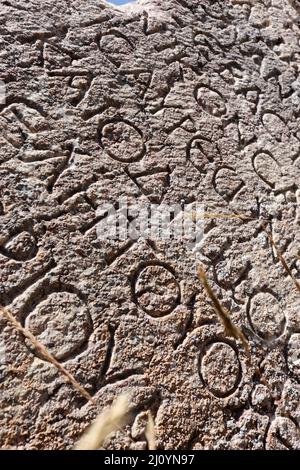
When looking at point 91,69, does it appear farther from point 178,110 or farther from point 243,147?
point 243,147

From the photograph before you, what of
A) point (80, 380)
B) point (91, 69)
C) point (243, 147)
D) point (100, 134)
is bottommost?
point (80, 380)

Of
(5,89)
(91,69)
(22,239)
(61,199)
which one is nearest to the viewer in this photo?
(22,239)

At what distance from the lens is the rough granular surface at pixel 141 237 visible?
1.16m

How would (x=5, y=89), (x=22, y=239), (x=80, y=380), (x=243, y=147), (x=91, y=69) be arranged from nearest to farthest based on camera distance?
(x=80, y=380) → (x=22, y=239) → (x=5, y=89) → (x=91, y=69) → (x=243, y=147)

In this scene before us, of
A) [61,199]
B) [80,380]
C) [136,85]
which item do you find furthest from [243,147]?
[80,380]

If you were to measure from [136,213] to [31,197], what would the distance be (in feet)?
1.03

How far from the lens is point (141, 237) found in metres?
1.41

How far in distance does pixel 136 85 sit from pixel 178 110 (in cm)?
17

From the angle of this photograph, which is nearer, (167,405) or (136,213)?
(167,405)

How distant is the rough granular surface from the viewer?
3.82 feet

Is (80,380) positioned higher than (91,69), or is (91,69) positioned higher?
(91,69)

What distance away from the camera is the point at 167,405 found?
1.18 m
